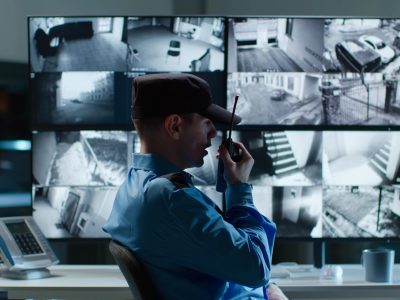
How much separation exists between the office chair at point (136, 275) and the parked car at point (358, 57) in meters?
1.49

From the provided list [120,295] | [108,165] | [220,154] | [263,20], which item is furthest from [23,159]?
[220,154]

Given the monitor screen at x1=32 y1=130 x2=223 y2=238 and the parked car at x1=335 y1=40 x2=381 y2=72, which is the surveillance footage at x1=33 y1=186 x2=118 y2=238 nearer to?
the monitor screen at x1=32 y1=130 x2=223 y2=238

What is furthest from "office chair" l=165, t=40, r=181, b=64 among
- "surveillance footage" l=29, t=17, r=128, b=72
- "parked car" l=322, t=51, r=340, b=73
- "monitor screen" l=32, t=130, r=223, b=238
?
"parked car" l=322, t=51, r=340, b=73

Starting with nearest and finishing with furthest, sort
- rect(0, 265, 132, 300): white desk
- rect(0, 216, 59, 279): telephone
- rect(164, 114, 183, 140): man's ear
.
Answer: rect(164, 114, 183, 140): man's ear
rect(0, 265, 132, 300): white desk
rect(0, 216, 59, 279): telephone

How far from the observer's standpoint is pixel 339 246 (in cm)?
316

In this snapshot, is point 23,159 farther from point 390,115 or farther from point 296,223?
point 390,115

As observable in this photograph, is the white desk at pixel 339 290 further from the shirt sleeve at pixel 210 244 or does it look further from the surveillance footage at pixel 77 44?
the surveillance footage at pixel 77 44

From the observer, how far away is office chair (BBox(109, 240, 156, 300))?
1746 millimetres

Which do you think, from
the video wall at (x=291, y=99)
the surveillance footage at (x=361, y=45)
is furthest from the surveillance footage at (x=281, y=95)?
the surveillance footage at (x=361, y=45)

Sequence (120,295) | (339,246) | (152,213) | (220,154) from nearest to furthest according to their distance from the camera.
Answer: (152,213) < (220,154) < (120,295) < (339,246)

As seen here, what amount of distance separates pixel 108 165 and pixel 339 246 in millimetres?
1078

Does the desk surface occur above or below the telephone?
below

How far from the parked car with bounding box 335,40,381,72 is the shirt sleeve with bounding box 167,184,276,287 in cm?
134

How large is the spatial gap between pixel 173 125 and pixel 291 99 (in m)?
1.16
